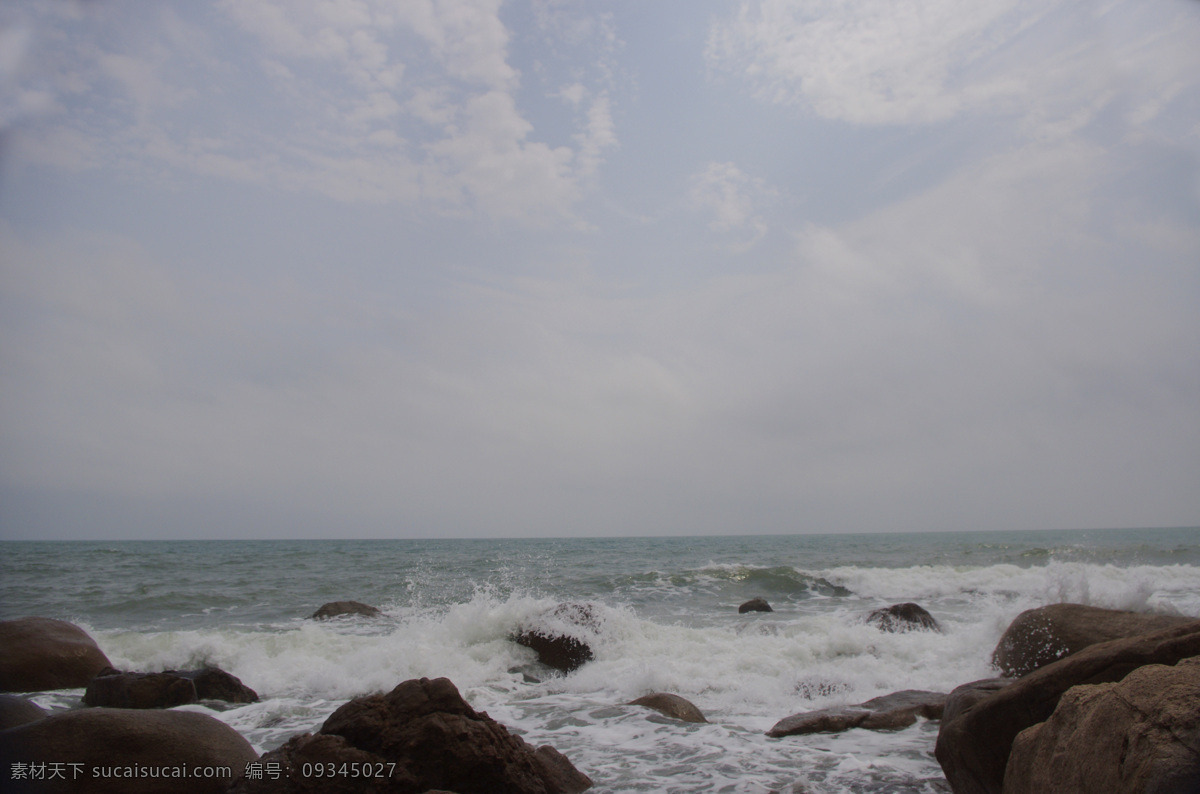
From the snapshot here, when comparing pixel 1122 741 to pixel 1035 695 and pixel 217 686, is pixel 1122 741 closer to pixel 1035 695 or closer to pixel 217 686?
pixel 1035 695

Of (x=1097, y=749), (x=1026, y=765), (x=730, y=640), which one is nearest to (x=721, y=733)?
(x=1026, y=765)

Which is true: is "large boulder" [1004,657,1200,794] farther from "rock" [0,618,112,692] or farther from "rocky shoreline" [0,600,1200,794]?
"rock" [0,618,112,692]

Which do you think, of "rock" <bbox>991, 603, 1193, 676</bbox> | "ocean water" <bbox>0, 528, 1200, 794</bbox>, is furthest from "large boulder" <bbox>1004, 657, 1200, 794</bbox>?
"rock" <bbox>991, 603, 1193, 676</bbox>

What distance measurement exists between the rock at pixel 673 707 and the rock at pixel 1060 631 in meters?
3.74

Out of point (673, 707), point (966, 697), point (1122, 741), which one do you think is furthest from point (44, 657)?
point (1122, 741)

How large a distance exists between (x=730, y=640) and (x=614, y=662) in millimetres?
2356

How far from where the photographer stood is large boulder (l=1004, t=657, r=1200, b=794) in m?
2.52

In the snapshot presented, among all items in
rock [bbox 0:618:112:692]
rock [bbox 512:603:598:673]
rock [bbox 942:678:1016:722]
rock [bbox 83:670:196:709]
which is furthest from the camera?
rock [bbox 512:603:598:673]

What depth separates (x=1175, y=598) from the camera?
1625 centimetres

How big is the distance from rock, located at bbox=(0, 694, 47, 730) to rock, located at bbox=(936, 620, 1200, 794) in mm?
6957

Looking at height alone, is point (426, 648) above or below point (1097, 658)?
below

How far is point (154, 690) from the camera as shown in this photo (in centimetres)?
686

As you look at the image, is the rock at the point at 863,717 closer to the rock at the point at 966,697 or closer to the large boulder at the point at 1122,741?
the rock at the point at 966,697

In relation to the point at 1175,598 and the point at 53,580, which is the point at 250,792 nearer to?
the point at 1175,598
